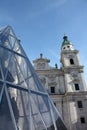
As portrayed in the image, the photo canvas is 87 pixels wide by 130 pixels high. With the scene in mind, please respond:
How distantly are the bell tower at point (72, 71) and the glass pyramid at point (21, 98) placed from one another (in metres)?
17.9

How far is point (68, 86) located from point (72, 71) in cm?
328

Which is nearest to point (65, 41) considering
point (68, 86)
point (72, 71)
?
point (72, 71)

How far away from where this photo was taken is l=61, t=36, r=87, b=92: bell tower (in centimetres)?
2847

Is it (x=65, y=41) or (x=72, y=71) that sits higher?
(x=65, y=41)

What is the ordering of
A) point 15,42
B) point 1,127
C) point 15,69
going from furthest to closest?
point 15,42 → point 15,69 → point 1,127

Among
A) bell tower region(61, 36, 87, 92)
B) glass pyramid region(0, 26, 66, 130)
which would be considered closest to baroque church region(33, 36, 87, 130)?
bell tower region(61, 36, 87, 92)

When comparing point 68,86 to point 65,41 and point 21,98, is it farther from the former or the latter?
point 21,98

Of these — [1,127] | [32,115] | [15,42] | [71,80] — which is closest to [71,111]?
[71,80]

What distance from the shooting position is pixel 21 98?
8.88 m

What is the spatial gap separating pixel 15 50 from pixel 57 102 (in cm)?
1756

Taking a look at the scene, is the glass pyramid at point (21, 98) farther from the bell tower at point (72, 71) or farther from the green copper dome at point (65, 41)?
the green copper dome at point (65, 41)

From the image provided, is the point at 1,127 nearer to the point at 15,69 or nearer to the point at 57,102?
the point at 15,69

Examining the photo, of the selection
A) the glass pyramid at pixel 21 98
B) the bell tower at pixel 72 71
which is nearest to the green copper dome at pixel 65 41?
the bell tower at pixel 72 71

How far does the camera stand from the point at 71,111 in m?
25.6
